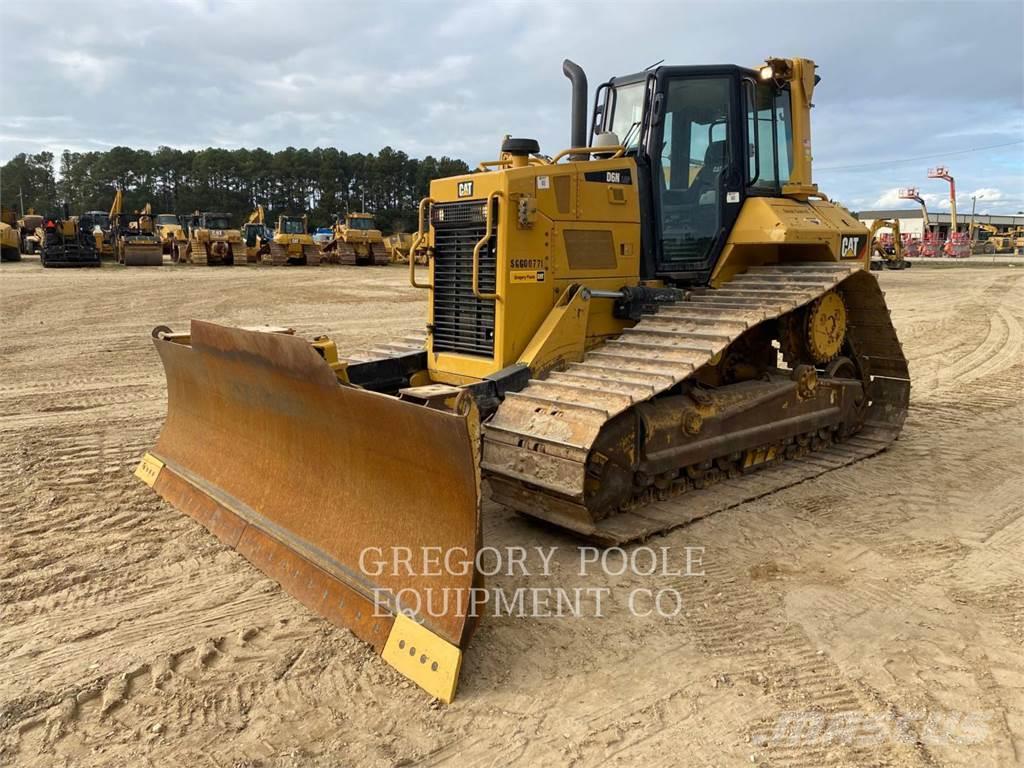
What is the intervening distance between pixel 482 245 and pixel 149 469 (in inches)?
112

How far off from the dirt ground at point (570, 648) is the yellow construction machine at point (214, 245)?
24815 mm

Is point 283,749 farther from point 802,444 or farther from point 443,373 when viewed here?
point 802,444

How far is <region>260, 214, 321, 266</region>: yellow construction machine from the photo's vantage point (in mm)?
30328

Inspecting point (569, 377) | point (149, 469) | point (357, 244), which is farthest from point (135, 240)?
point (569, 377)

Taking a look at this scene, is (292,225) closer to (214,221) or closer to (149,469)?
(214,221)

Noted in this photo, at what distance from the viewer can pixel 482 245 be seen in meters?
5.09

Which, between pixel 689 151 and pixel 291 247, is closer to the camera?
pixel 689 151

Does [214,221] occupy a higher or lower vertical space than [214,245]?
higher

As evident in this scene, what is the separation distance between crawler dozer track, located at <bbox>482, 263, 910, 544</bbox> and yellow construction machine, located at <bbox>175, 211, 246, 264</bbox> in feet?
88.8

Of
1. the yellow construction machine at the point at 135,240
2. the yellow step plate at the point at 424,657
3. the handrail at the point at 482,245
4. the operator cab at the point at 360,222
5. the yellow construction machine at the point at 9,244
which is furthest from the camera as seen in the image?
the operator cab at the point at 360,222

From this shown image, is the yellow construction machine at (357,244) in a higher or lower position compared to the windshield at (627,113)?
higher

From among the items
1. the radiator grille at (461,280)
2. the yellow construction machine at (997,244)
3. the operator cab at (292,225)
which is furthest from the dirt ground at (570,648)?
the yellow construction machine at (997,244)

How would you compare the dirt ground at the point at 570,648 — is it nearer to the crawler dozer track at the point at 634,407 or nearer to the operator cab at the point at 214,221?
the crawler dozer track at the point at 634,407

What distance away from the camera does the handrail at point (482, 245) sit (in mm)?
5090
